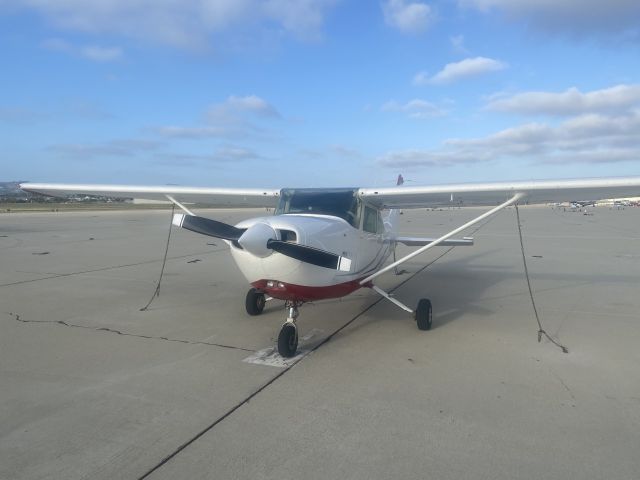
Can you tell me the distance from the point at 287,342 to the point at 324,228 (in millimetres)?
1414

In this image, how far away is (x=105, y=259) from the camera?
13.4m

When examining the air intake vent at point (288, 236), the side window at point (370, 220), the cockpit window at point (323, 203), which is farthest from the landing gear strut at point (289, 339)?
the side window at point (370, 220)

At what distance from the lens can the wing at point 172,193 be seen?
7.96 m

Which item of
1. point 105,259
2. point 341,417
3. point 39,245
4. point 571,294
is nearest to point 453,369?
point 341,417

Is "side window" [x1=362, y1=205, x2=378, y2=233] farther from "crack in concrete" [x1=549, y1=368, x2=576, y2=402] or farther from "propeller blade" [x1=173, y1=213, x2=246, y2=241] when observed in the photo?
"crack in concrete" [x1=549, y1=368, x2=576, y2=402]

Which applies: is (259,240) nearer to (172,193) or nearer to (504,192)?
(504,192)

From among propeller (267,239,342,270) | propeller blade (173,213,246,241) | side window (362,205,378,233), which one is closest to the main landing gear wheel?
side window (362,205,378,233)

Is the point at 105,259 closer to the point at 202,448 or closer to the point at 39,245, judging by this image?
the point at 39,245

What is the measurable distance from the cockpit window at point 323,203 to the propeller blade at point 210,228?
155cm

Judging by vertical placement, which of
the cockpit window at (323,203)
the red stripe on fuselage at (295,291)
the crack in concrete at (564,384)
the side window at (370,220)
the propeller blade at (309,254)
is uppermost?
the cockpit window at (323,203)

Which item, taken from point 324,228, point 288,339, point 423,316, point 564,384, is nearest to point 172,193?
point 324,228

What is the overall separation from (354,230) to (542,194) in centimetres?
271

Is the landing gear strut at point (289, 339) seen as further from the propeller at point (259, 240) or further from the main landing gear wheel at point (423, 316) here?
the main landing gear wheel at point (423, 316)

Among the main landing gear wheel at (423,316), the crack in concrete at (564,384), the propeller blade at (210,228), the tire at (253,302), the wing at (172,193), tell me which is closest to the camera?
the crack in concrete at (564,384)
